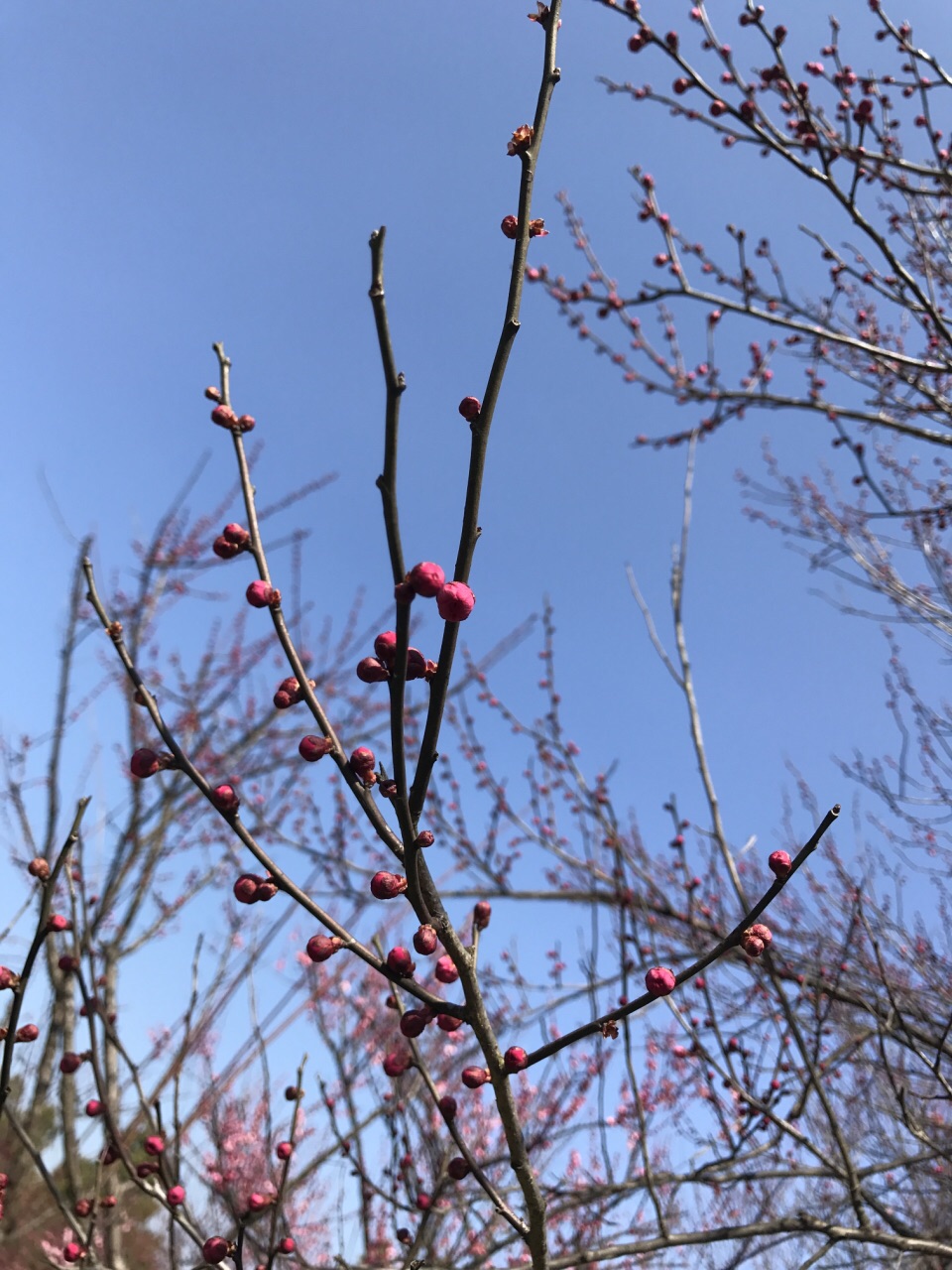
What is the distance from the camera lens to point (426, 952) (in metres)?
1.09

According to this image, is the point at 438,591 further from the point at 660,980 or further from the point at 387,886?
the point at 660,980

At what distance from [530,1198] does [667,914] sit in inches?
209

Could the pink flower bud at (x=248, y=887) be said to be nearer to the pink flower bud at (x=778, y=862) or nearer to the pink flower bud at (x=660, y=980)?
the pink flower bud at (x=660, y=980)

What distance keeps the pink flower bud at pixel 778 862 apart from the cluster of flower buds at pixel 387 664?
578 millimetres

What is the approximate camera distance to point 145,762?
1264mm

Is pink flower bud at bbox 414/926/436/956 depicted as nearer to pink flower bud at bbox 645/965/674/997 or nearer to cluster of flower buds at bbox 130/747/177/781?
pink flower bud at bbox 645/965/674/997

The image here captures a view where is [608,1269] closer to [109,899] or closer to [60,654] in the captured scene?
[109,899]

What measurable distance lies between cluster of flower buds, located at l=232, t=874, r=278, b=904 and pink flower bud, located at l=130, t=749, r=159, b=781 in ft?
0.73

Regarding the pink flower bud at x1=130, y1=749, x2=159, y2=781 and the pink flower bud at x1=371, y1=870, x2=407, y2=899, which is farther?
the pink flower bud at x1=130, y1=749, x2=159, y2=781

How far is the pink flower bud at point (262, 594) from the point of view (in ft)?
3.94

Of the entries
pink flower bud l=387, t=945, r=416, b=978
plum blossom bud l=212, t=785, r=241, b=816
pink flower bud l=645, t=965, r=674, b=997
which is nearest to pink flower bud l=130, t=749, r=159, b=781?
plum blossom bud l=212, t=785, r=241, b=816

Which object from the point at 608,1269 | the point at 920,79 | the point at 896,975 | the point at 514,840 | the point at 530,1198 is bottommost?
the point at 608,1269

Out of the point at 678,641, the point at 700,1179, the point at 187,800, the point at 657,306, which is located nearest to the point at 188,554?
the point at 187,800

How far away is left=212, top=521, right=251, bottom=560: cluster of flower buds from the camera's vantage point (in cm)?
120
